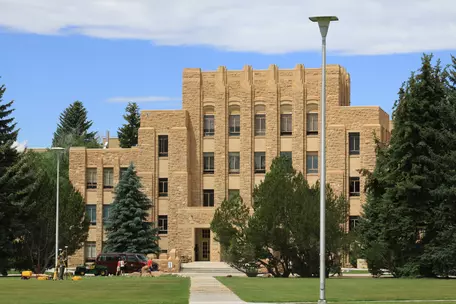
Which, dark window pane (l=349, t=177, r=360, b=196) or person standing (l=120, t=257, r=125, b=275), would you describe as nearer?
person standing (l=120, t=257, r=125, b=275)

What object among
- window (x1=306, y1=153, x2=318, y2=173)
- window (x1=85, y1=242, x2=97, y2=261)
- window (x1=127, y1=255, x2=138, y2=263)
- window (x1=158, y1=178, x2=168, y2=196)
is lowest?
window (x1=85, y1=242, x2=97, y2=261)

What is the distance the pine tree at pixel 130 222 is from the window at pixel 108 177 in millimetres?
9551

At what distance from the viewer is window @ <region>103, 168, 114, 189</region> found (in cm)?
9756

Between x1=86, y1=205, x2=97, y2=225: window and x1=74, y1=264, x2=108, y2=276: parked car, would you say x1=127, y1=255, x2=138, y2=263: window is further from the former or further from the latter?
x1=86, y1=205, x2=97, y2=225: window

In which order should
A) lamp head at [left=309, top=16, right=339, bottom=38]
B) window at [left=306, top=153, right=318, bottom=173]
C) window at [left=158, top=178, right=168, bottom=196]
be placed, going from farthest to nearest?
window at [left=158, top=178, right=168, bottom=196] < window at [left=306, top=153, right=318, bottom=173] < lamp head at [left=309, top=16, right=339, bottom=38]

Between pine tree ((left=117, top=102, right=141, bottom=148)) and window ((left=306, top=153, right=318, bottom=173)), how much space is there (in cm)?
4479

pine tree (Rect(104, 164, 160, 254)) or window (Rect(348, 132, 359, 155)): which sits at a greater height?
window (Rect(348, 132, 359, 155))

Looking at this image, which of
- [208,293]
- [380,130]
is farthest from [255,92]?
[208,293]

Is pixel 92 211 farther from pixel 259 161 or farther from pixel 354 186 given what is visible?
pixel 354 186

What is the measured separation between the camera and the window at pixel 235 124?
9462cm

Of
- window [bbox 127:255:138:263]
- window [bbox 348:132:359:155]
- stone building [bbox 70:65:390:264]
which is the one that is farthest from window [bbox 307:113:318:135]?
window [bbox 127:255:138:263]

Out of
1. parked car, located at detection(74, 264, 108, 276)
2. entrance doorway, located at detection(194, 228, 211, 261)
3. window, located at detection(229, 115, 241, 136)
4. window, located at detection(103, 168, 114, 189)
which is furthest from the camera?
window, located at detection(103, 168, 114, 189)

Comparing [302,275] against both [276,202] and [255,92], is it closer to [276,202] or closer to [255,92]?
[276,202]

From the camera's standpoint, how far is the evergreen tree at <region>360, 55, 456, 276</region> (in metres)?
55.4
